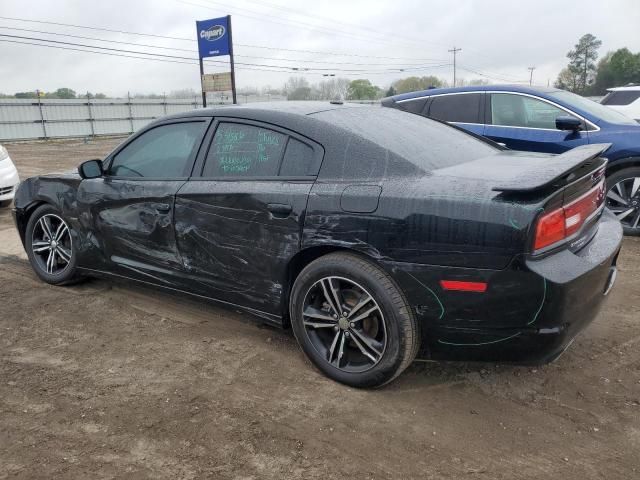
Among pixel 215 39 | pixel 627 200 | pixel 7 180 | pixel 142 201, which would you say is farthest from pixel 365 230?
pixel 215 39

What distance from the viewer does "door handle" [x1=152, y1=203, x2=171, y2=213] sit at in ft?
11.6

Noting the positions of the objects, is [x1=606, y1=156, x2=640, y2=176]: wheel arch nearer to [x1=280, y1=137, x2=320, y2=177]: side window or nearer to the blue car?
the blue car

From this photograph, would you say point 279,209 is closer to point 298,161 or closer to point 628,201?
point 298,161

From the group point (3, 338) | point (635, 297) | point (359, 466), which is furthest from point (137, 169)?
point (635, 297)

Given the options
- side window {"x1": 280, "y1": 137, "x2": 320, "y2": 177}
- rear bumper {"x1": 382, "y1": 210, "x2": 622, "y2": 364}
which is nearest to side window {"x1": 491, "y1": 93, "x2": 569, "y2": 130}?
rear bumper {"x1": 382, "y1": 210, "x2": 622, "y2": 364}

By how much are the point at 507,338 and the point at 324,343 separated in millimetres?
1026

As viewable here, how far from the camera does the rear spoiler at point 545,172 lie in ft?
7.66

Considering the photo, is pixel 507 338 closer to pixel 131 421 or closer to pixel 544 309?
pixel 544 309

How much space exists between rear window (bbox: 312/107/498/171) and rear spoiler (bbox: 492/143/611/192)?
0.43 metres

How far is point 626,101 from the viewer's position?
424 inches

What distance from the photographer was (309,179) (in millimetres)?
A: 2963

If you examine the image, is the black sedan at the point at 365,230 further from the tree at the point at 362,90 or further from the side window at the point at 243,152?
the tree at the point at 362,90

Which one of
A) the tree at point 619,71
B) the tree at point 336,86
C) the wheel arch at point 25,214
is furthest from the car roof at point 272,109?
the tree at point 619,71

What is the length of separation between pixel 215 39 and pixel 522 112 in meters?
15.9
